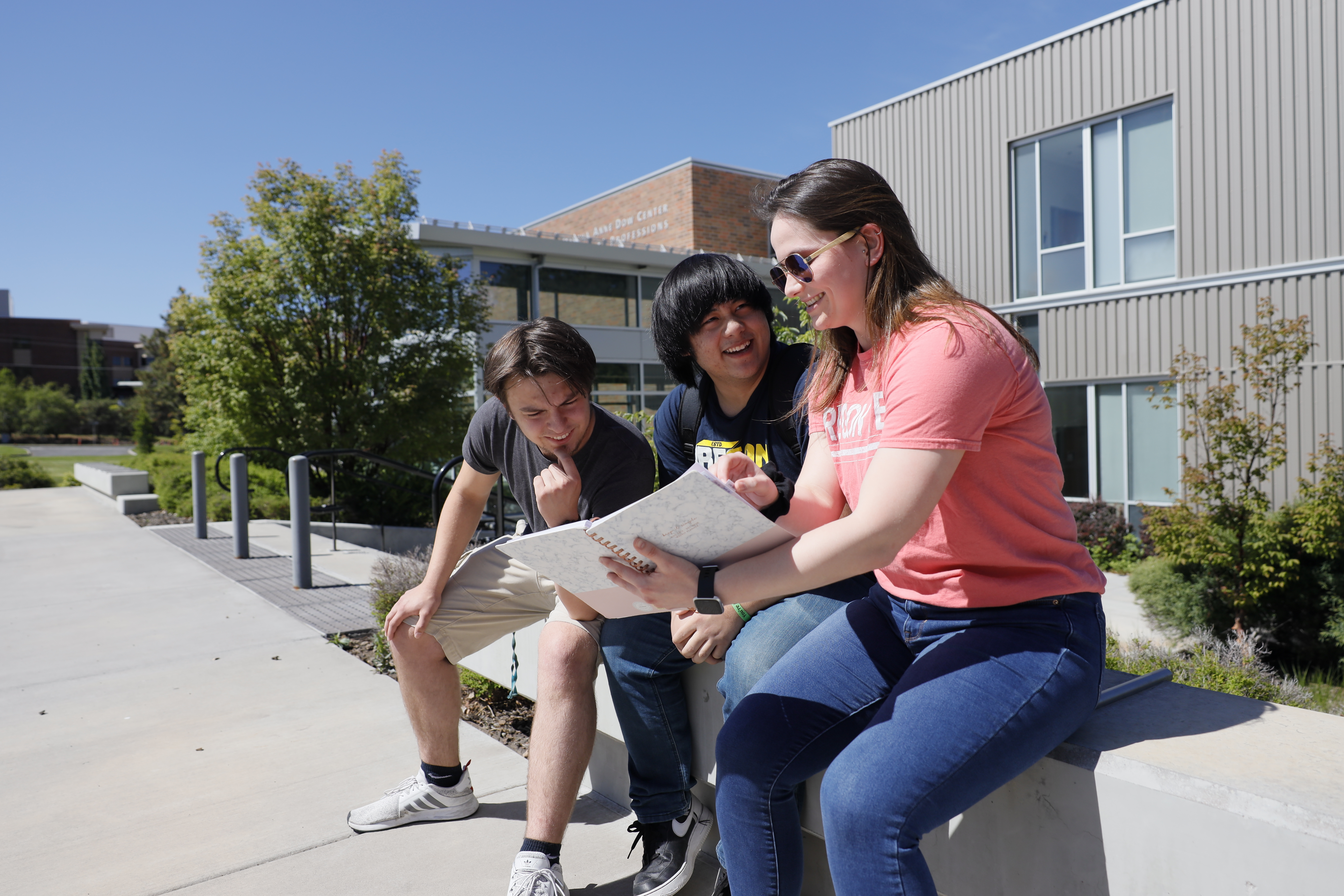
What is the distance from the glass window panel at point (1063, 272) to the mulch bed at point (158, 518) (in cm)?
1222

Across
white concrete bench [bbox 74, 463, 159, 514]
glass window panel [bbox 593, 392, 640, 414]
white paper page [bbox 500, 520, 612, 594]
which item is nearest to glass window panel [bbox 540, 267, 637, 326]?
glass window panel [bbox 593, 392, 640, 414]

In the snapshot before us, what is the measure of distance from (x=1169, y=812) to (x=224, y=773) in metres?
3.15

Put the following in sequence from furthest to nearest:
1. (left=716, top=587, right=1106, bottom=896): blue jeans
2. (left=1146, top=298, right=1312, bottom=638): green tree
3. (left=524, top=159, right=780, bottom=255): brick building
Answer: (left=524, top=159, right=780, bottom=255): brick building < (left=1146, top=298, right=1312, bottom=638): green tree < (left=716, top=587, right=1106, bottom=896): blue jeans

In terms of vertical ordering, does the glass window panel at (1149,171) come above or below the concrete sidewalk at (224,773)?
above

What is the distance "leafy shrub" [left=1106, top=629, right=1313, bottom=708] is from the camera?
3904 millimetres

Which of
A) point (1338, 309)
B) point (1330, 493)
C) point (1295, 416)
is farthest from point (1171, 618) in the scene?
point (1338, 309)

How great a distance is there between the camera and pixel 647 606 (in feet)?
5.78

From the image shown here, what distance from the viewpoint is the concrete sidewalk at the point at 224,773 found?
248 cm

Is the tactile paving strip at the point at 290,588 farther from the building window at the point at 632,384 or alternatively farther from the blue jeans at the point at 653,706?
the building window at the point at 632,384

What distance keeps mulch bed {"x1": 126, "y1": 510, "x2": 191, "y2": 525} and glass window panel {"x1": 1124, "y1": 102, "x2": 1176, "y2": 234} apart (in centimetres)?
1308

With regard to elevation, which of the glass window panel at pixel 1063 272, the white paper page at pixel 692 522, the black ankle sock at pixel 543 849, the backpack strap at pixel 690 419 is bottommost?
the black ankle sock at pixel 543 849

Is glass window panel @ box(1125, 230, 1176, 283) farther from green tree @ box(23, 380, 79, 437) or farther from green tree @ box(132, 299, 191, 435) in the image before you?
green tree @ box(23, 380, 79, 437)

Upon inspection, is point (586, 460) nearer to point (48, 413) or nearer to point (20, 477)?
point (20, 477)

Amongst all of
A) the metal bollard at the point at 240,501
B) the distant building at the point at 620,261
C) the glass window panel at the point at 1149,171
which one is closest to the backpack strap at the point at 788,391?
the metal bollard at the point at 240,501
